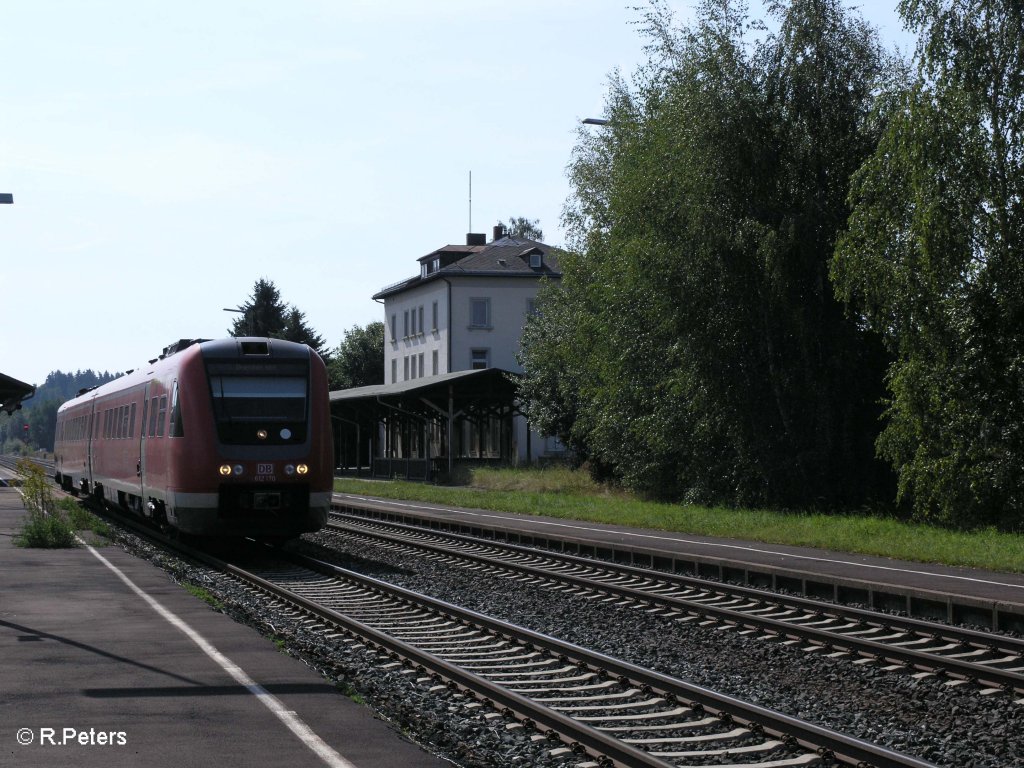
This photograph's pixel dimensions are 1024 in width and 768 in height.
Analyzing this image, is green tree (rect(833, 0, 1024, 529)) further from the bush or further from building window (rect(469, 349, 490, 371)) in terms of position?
building window (rect(469, 349, 490, 371))

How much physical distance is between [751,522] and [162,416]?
1148 cm

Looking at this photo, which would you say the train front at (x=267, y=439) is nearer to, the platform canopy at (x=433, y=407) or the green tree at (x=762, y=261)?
the green tree at (x=762, y=261)

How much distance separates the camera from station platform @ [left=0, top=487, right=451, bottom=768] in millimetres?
7180

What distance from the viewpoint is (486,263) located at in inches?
2908

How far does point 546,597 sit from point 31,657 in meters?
7.11

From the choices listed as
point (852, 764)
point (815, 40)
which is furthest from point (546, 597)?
point (815, 40)

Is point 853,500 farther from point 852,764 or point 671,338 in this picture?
point 852,764

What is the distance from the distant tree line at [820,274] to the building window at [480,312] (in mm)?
33915

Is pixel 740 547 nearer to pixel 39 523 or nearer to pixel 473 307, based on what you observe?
pixel 39 523

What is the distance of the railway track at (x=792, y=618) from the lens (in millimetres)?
10781

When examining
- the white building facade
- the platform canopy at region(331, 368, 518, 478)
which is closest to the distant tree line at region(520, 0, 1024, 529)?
the platform canopy at region(331, 368, 518, 478)

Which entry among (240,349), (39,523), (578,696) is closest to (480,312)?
(39,523)

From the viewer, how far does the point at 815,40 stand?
1243 inches

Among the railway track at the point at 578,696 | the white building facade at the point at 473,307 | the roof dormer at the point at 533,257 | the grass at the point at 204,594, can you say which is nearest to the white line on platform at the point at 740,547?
the railway track at the point at 578,696
